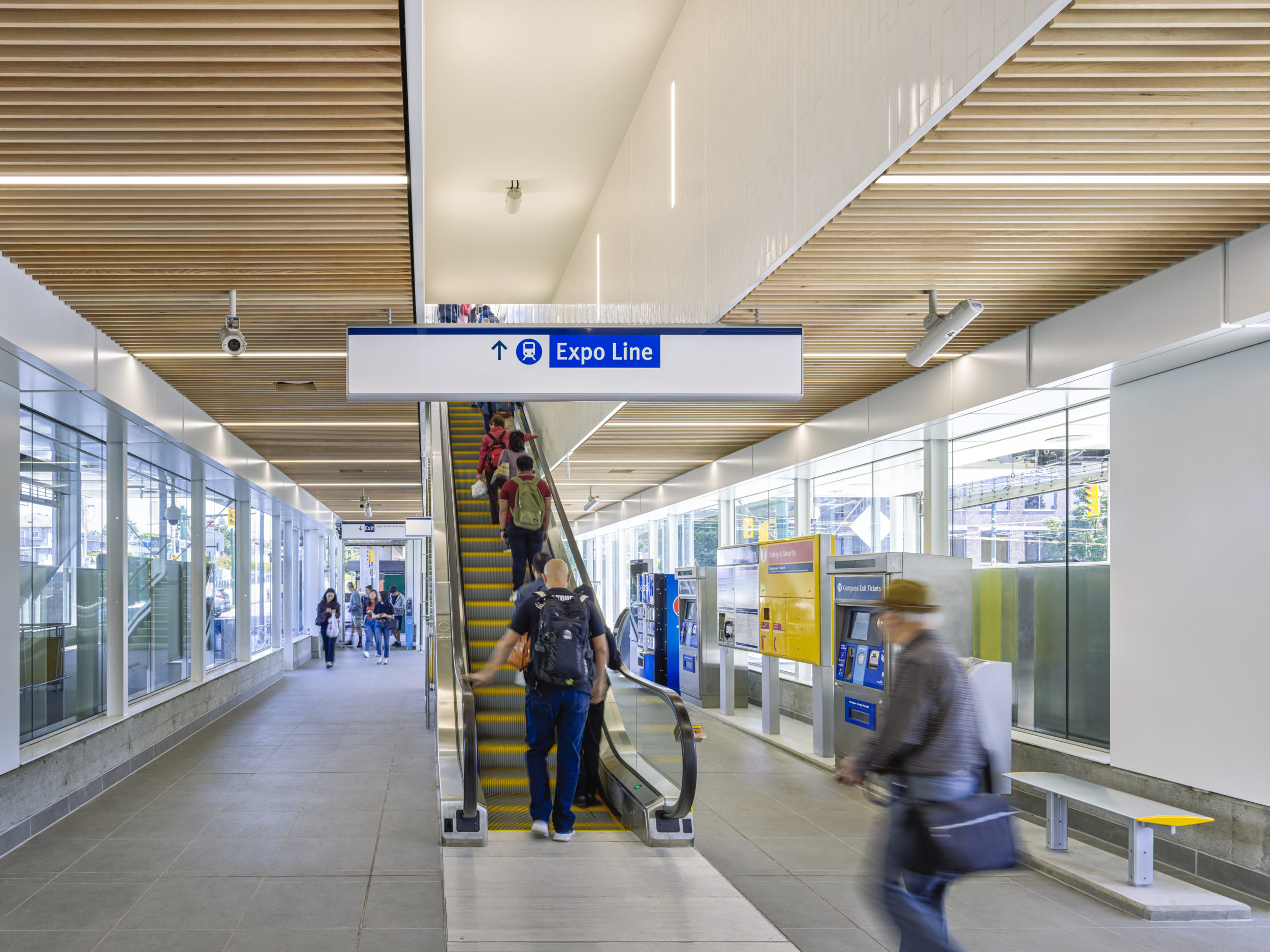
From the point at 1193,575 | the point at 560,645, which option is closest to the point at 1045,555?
the point at 1193,575

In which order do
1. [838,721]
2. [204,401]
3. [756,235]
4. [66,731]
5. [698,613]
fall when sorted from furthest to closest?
[698,613] < [204,401] < [838,721] < [66,731] < [756,235]

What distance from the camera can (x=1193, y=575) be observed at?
Result: 6.32 meters

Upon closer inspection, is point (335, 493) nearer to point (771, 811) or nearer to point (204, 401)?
point (204, 401)

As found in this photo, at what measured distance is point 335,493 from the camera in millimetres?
22406

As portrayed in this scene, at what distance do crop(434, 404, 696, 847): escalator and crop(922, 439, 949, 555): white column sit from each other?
3409 millimetres

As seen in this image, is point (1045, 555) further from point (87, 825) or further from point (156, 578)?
point (156, 578)

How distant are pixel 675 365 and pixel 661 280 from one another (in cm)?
258

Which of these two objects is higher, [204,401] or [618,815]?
[204,401]

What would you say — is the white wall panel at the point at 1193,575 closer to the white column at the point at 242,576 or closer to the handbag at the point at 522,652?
the handbag at the point at 522,652

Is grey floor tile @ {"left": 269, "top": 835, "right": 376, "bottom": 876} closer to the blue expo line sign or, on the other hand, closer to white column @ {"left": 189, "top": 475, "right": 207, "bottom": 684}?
the blue expo line sign

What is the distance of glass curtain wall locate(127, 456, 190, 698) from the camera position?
10273 mm

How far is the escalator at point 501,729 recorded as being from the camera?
6.43m

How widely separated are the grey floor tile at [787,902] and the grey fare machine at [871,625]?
8.04 feet

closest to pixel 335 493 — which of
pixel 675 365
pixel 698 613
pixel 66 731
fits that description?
pixel 698 613
